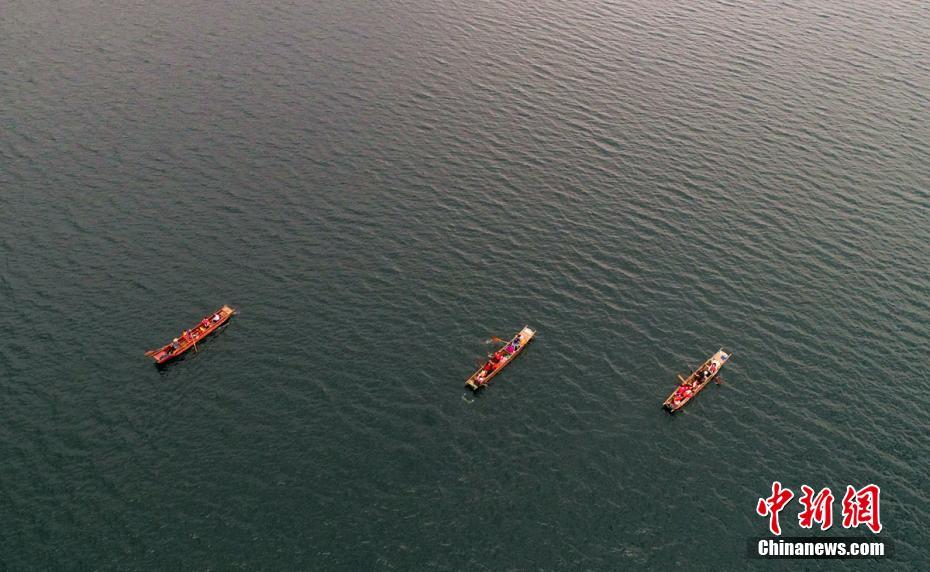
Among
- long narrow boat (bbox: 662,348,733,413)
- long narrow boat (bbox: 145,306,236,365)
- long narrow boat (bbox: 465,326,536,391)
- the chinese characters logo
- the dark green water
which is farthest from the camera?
long narrow boat (bbox: 145,306,236,365)

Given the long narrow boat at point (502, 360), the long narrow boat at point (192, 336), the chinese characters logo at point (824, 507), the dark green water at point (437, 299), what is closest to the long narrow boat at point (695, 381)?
the dark green water at point (437, 299)

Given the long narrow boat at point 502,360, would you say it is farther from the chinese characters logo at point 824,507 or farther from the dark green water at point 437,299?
the chinese characters logo at point 824,507

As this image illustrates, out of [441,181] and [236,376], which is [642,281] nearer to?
[441,181]

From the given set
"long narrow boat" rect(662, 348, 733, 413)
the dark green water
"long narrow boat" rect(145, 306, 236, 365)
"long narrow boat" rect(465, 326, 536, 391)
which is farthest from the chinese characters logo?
"long narrow boat" rect(145, 306, 236, 365)

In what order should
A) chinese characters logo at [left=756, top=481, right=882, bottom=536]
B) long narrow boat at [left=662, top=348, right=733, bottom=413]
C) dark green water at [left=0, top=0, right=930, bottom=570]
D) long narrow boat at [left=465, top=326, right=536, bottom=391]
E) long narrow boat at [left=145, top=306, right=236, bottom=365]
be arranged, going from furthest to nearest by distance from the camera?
long narrow boat at [left=145, top=306, right=236, bottom=365]
long narrow boat at [left=465, top=326, right=536, bottom=391]
long narrow boat at [left=662, top=348, right=733, bottom=413]
chinese characters logo at [left=756, top=481, right=882, bottom=536]
dark green water at [left=0, top=0, right=930, bottom=570]

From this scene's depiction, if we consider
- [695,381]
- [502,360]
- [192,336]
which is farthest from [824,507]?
[192,336]

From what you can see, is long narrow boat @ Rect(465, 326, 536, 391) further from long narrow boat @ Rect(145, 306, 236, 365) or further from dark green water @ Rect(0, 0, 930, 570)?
long narrow boat @ Rect(145, 306, 236, 365)

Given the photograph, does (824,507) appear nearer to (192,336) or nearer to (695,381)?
(695,381)
